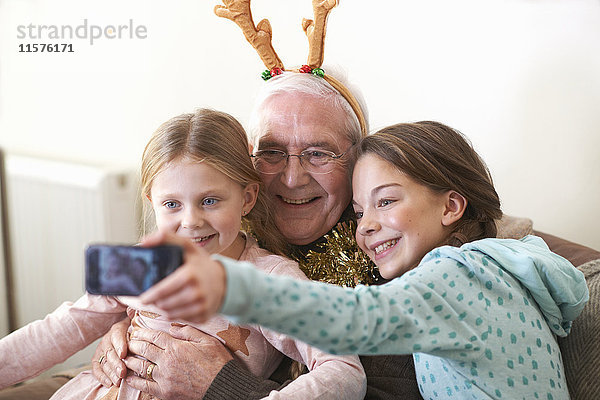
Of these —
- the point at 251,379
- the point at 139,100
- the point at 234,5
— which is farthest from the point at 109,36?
the point at 251,379

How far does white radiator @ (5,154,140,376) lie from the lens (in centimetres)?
273

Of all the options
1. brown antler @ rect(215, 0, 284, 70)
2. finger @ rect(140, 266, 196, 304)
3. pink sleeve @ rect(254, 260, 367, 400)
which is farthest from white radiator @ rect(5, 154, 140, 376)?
finger @ rect(140, 266, 196, 304)

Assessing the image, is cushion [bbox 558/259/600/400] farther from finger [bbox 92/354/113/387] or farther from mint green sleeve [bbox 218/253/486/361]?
finger [bbox 92/354/113/387]

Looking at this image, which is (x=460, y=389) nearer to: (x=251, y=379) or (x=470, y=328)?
(x=470, y=328)

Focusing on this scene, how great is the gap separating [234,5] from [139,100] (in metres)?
1.16

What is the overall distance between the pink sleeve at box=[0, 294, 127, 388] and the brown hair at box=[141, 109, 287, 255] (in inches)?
11.2

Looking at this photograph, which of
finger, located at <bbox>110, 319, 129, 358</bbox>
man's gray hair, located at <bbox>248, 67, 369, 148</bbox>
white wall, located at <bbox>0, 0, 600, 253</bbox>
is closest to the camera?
finger, located at <bbox>110, 319, 129, 358</bbox>

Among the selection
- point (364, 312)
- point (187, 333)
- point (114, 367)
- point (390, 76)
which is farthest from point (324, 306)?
point (390, 76)

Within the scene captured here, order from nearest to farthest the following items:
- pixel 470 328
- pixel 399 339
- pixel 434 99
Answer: pixel 399 339, pixel 470 328, pixel 434 99

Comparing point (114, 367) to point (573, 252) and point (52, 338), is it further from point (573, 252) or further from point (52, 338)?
point (573, 252)

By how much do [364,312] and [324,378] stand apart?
0.39 metres

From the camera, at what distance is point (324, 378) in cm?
117

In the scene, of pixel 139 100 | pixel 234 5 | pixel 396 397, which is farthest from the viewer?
pixel 139 100

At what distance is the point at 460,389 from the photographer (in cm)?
108
